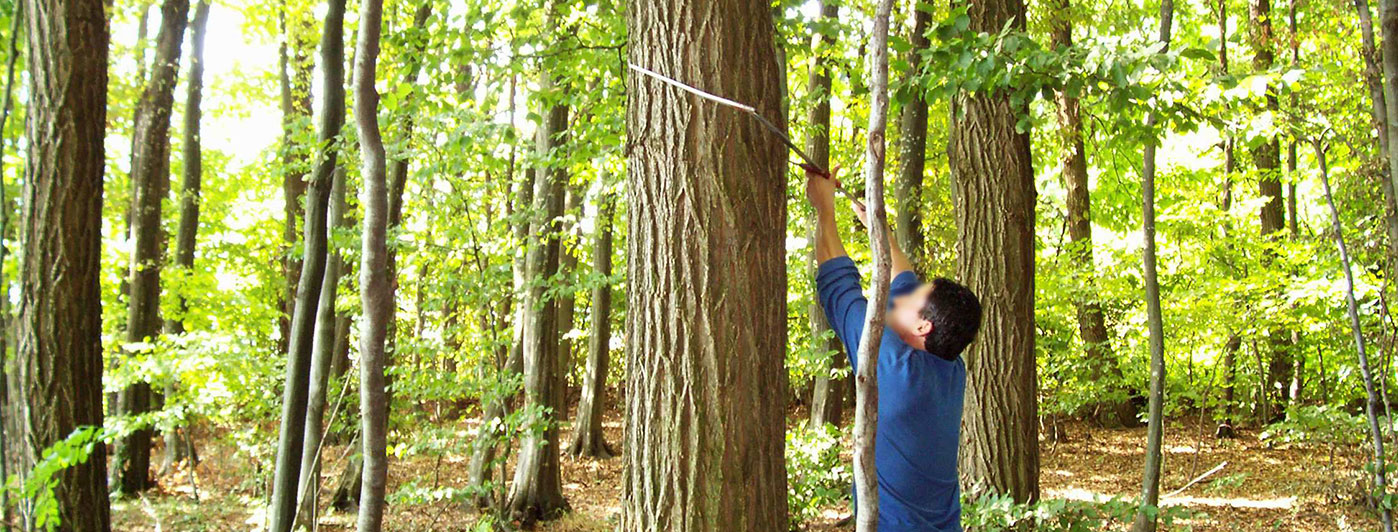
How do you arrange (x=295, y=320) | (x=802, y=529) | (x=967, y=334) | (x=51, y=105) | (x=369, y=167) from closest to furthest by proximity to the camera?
(x=967, y=334) < (x=369, y=167) < (x=51, y=105) < (x=295, y=320) < (x=802, y=529)

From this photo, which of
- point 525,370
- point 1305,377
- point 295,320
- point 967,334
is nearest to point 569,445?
point 525,370

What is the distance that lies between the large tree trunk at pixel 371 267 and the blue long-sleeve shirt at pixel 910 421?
1586 mm

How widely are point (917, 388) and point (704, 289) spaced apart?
2.20ft

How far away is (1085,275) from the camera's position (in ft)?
36.0

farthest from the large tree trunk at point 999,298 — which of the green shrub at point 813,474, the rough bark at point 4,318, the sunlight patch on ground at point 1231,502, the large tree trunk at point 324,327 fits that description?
the rough bark at point 4,318

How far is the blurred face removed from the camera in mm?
2615

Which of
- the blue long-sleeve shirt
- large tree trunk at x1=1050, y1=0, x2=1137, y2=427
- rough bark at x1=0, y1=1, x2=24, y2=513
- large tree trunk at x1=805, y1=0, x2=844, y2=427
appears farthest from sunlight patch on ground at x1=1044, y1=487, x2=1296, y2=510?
rough bark at x1=0, y1=1, x2=24, y2=513

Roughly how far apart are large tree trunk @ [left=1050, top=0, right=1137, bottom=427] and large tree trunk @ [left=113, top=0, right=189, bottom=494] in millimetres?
9670

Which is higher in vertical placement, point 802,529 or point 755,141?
point 755,141

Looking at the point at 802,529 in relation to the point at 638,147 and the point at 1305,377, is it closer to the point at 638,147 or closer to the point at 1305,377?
the point at 638,147

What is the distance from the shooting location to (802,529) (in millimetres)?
6980

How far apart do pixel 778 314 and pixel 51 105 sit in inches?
154

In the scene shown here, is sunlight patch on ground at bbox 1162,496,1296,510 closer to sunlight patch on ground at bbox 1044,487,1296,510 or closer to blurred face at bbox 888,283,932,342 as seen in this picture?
sunlight patch on ground at bbox 1044,487,1296,510

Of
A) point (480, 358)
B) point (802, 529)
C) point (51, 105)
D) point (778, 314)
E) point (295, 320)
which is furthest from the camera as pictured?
point (480, 358)
